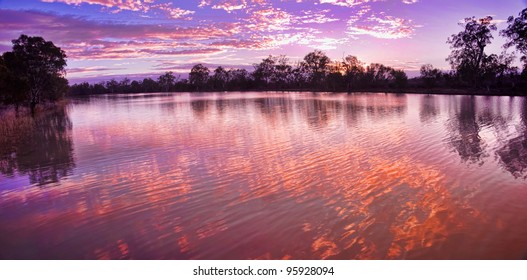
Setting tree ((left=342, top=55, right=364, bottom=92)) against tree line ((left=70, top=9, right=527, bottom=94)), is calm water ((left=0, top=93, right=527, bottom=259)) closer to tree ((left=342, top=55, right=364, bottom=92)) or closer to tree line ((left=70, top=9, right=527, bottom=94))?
tree line ((left=70, top=9, right=527, bottom=94))

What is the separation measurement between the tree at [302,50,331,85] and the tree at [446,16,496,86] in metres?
→ 51.1

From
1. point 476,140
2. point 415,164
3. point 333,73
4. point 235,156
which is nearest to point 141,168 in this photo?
point 235,156

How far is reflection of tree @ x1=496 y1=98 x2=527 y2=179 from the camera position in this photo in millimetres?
8477

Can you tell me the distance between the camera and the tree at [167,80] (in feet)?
559

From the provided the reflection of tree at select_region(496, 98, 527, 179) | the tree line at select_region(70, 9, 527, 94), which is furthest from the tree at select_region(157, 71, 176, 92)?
the reflection of tree at select_region(496, 98, 527, 179)

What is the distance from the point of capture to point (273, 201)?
681 cm

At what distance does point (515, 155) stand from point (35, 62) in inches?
1763

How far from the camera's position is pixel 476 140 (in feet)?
42.4

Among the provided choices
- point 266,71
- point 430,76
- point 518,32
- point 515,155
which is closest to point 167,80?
point 266,71

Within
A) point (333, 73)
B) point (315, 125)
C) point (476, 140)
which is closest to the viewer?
point (476, 140)
